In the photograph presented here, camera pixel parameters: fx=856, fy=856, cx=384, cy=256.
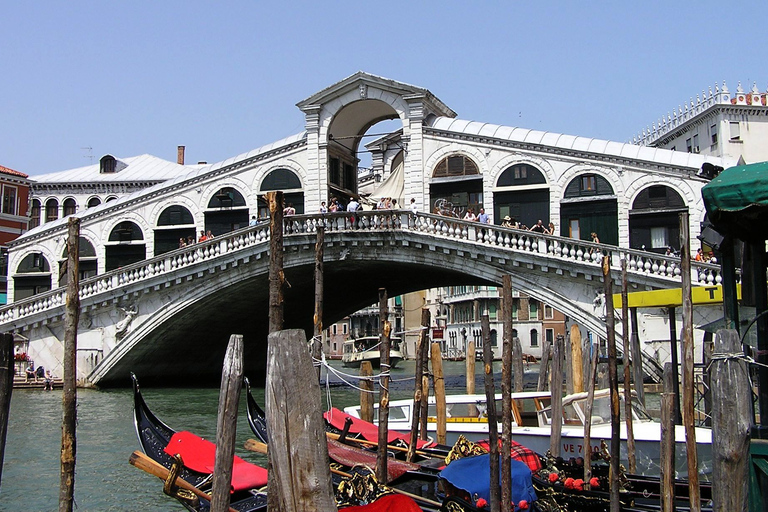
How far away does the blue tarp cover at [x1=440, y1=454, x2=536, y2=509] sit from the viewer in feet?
22.4

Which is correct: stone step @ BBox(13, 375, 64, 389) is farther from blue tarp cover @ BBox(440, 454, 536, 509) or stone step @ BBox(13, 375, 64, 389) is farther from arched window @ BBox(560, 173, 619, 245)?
blue tarp cover @ BBox(440, 454, 536, 509)

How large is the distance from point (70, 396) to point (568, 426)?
6057 millimetres

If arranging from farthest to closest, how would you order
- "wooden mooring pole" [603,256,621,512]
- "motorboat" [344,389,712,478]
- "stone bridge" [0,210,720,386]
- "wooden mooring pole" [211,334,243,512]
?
1. "stone bridge" [0,210,720,386]
2. "motorboat" [344,389,712,478]
3. "wooden mooring pole" [603,256,621,512]
4. "wooden mooring pole" [211,334,243,512]

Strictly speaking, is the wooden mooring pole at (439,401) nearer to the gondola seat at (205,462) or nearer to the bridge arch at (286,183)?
the gondola seat at (205,462)

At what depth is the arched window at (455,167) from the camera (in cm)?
1950

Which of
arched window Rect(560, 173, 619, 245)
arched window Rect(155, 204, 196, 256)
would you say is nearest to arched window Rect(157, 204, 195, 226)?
arched window Rect(155, 204, 196, 256)

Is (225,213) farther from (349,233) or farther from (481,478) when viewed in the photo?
(481,478)

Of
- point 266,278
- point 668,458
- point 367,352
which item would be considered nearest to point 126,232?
point 266,278

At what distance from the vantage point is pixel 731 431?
13.0 feet

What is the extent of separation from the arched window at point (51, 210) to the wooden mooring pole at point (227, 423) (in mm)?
27612

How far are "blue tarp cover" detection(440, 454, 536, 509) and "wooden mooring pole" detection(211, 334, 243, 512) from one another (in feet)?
7.60

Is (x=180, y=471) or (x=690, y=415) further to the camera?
(x=180, y=471)

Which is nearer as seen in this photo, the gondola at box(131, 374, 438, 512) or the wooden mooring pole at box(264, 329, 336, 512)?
the wooden mooring pole at box(264, 329, 336, 512)

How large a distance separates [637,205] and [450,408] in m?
8.88
